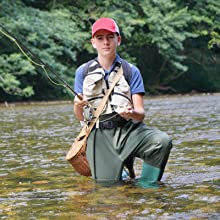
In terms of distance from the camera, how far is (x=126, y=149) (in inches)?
189

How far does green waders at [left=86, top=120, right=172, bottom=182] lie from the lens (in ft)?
15.7

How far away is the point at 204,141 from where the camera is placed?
24.9 ft

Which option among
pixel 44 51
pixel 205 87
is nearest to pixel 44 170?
pixel 44 51

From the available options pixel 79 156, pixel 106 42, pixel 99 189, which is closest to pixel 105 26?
pixel 106 42

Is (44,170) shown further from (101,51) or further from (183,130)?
(183,130)

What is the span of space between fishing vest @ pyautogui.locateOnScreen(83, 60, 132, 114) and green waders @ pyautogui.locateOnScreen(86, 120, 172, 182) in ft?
0.60

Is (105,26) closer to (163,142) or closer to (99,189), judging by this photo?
(163,142)

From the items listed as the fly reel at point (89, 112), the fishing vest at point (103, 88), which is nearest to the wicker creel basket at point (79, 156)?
the fly reel at point (89, 112)

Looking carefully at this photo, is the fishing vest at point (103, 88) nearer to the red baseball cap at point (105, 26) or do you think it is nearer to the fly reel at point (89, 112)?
the fly reel at point (89, 112)

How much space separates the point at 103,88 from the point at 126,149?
19.5 inches

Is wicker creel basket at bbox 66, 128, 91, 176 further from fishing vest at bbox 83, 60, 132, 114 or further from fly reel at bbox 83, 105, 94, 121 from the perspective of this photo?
fishing vest at bbox 83, 60, 132, 114

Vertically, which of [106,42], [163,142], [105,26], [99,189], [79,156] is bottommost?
[99,189]

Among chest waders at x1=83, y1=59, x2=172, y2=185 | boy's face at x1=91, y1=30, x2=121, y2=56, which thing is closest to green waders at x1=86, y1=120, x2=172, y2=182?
chest waders at x1=83, y1=59, x2=172, y2=185

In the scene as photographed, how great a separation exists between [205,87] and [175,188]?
94.6ft
